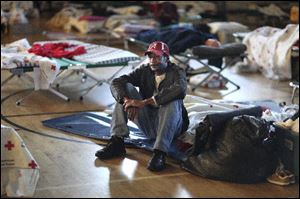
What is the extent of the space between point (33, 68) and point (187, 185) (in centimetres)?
231

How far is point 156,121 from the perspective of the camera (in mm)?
4059

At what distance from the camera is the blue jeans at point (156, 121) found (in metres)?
3.82

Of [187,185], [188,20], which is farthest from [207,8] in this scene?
[187,185]

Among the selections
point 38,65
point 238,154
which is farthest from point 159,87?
point 38,65

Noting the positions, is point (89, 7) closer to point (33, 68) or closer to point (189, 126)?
point (33, 68)

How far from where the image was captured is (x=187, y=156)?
3.89 metres

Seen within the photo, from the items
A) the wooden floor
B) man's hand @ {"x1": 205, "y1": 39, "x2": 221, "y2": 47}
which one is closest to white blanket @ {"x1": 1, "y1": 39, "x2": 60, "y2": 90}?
the wooden floor

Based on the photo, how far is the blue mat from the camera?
4121 mm

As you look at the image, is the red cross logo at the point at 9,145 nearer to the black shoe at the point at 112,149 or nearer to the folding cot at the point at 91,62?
the black shoe at the point at 112,149

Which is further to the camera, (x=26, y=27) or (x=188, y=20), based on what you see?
(x=26, y=27)

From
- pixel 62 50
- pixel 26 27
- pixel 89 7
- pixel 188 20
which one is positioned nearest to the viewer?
pixel 62 50

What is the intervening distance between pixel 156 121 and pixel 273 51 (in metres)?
3.13

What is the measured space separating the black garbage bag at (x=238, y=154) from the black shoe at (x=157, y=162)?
6.3 inches

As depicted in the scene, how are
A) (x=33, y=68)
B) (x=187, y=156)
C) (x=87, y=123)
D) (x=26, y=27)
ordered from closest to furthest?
1. (x=187, y=156)
2. (x=87, y=123)
3. (x=33, y=68)
4. (x=26, y=27)
